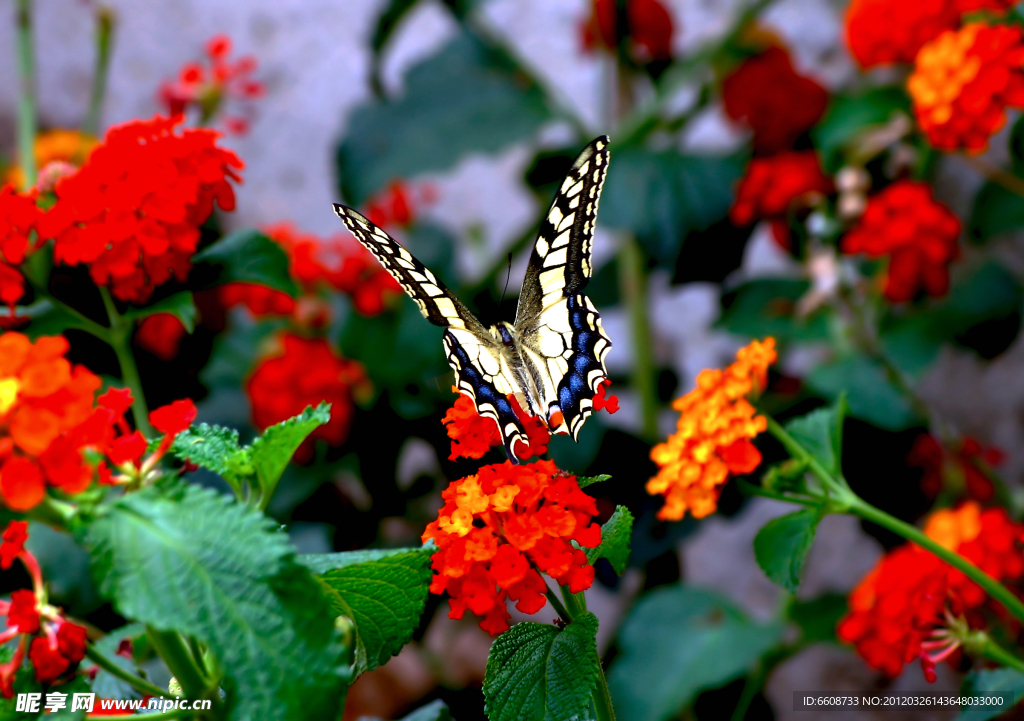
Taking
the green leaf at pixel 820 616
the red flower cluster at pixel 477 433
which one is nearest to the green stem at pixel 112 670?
the red flower cluster at pixel 477 433

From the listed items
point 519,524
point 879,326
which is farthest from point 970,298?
point 519,524

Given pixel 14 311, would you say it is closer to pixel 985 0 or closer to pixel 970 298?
pixel 985 0

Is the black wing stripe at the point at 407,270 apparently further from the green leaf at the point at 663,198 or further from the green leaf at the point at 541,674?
the green leaf at the point at 663,198

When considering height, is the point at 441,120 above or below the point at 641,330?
above

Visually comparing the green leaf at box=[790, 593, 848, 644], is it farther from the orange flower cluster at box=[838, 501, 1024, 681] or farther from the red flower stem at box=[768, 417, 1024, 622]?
the red flower stem at box=[768, 417, 1024, 622]

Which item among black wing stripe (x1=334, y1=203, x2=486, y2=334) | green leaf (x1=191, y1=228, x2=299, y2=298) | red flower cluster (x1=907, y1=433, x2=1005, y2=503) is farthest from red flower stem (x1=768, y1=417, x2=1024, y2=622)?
red flower cluster (x1=907, y1=433, x2=1005, y2=503)

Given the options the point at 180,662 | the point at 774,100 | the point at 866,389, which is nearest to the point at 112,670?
the point at 180,662

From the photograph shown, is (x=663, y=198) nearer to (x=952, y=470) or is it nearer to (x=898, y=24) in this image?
(x=898, y=24)
